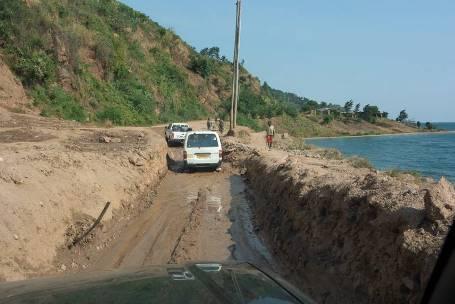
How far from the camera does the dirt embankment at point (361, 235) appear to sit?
6.61 meters

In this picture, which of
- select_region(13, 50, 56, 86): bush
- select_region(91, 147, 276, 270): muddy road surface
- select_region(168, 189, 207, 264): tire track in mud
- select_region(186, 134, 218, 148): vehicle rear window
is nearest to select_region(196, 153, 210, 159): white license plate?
select_region(186, 134, 218, 148): vehicle rear window

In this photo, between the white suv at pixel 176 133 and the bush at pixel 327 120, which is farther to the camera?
the bush at pixel 327 120

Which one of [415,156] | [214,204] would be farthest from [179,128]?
[214,204]

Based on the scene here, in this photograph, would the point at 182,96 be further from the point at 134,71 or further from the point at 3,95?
the point at 3,95

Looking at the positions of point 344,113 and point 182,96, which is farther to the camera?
point 344,113

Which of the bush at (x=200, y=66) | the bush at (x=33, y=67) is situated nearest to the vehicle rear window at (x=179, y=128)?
the bush at (x=33, y=67)

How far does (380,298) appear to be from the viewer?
688cm

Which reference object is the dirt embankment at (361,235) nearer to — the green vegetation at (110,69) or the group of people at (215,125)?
the green vegetation at (110,69)

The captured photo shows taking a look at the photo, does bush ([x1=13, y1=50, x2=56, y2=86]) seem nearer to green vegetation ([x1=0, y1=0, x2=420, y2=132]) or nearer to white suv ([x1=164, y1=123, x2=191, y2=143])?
green vegetation ([x1=0, y1=0, x2=420, y2=132])

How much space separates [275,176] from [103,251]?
6.77 meters

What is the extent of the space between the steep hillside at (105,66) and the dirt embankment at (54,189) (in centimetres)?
1492

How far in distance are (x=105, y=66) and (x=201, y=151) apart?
28370 mm

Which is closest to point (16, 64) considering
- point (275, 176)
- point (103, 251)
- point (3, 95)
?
point (3, 95)

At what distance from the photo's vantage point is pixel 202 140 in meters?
25.0
